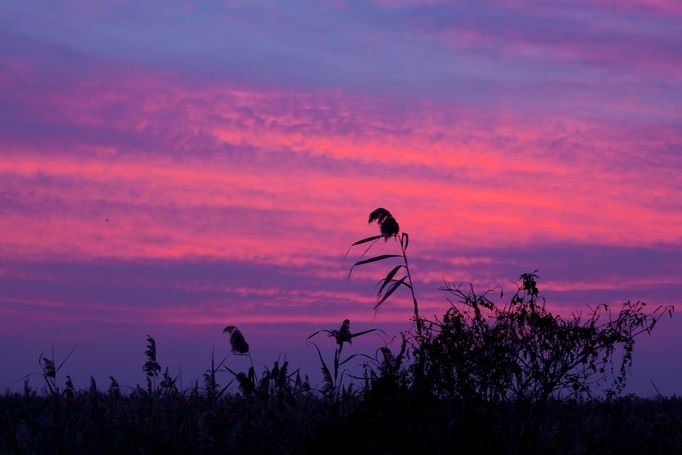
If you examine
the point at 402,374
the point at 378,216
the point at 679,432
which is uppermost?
the point at 378,216

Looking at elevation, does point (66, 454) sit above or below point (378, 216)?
below

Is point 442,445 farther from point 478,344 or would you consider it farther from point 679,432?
point 679,432

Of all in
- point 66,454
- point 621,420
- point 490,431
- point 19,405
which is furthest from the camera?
point 19,405

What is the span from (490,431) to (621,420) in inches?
120

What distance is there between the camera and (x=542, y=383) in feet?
41.8

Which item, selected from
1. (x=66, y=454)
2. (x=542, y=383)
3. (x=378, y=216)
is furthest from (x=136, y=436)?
(x=542, y=383)

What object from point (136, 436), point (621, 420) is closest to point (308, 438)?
point (136, 436)

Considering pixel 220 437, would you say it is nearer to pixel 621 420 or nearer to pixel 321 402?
pixel 321 402

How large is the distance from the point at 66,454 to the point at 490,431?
17.6 feet

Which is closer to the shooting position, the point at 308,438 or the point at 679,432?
the point at 308,438

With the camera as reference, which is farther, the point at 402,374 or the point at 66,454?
the point at 402,374

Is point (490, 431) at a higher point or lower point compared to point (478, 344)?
lower

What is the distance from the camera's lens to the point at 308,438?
11992mm

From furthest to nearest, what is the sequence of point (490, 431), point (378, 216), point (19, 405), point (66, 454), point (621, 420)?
1. point (19, 405)
2. point (621, 420)
3. point (378, 216)
4. point (490, 431)
5. point (66, 454)
